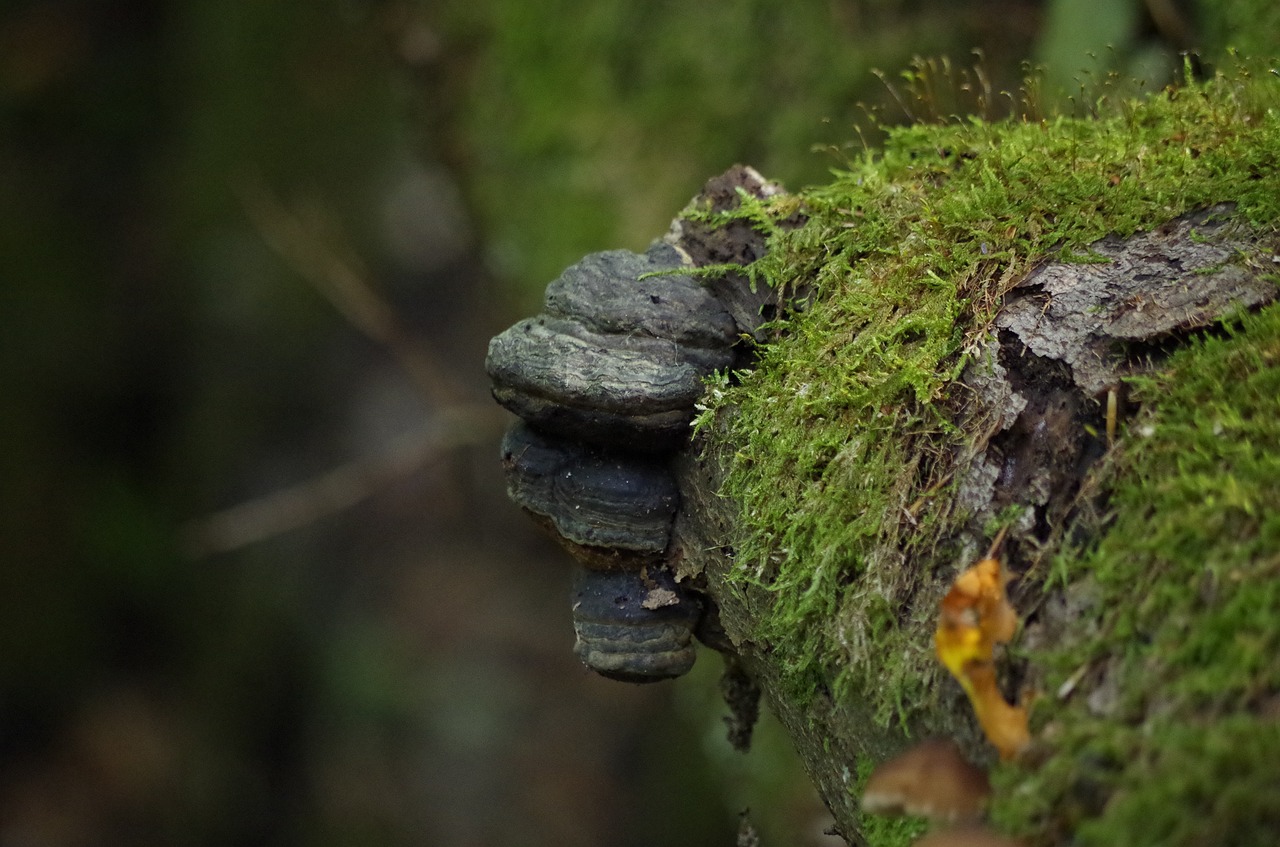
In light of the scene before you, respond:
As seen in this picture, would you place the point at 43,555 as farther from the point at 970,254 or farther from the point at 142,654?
the point at 970,254

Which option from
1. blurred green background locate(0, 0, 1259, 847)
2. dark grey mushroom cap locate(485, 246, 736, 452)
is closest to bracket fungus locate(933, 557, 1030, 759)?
dark grey mushroom cap locate(485, 246, 736, 452)

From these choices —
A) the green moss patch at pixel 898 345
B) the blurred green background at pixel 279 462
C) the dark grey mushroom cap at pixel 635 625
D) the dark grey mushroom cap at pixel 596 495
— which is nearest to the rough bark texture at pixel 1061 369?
the green moss patch at pixel 898 345

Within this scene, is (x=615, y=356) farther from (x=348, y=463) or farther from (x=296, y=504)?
(x=348, y=463)

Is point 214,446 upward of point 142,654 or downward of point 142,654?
upward

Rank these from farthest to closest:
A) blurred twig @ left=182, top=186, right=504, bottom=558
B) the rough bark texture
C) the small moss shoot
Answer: blurred twig @ left=182, top=186, right=504, bottom=558 < the small moss shoot < the rough bark texture

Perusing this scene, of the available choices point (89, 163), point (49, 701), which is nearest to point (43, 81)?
point (89, 163)

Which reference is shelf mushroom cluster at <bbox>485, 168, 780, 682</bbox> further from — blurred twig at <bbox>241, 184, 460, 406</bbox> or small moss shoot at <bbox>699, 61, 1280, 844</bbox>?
blurred twig at <bbox>241, 184, 460, 406</bbox>
